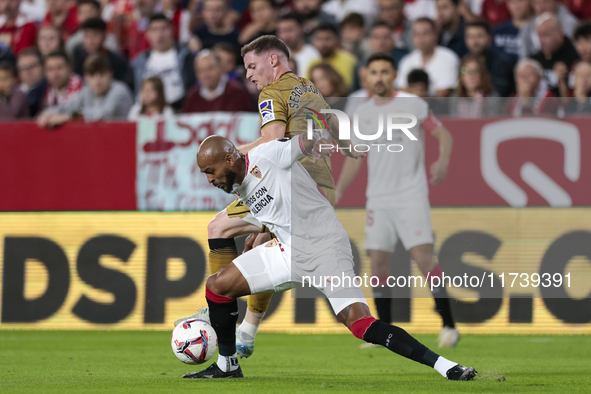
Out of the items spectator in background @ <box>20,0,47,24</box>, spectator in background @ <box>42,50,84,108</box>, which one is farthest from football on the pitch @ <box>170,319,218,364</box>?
spectator in background @ <box>20,0,47,24</box>

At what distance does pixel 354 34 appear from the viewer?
11391mm

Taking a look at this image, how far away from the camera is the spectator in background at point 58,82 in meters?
11.3

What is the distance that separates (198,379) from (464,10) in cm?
744

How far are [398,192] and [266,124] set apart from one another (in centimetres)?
283

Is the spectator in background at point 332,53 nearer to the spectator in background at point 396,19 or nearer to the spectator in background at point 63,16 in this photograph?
the spectator in background at point 396,19

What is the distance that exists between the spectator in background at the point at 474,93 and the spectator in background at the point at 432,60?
0.59 m

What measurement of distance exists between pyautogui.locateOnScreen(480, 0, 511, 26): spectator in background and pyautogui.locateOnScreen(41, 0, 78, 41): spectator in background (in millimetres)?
6346

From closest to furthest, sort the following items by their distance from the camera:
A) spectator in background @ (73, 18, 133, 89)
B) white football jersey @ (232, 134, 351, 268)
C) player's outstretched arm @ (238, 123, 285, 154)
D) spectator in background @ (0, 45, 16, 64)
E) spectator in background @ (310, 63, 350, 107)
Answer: white football jersey @ (232, 134, 351, 268) < player's outstretched arm @ (238, 123, 285, 154) < spectator in background @ (310, 63, 350, 107) < spectator in background @ (73, 18, 133, 89) < spectator in background @ (0, 45, 16, 64)

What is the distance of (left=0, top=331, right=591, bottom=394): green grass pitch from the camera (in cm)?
527

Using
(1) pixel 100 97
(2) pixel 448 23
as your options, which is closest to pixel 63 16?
(1) pixel 100 97

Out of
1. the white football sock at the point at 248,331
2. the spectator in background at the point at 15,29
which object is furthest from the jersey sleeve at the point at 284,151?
the spectator in background at the point at 15,29

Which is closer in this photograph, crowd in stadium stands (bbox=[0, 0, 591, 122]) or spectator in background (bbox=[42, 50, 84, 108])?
crowd in stadium stands (bbox=[0, 0, 591, 122])

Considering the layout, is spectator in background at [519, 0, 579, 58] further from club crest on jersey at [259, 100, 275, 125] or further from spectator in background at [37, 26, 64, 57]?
spectator in background at [37, 26, 64, 57]

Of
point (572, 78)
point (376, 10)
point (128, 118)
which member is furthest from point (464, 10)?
point (128, 118)
